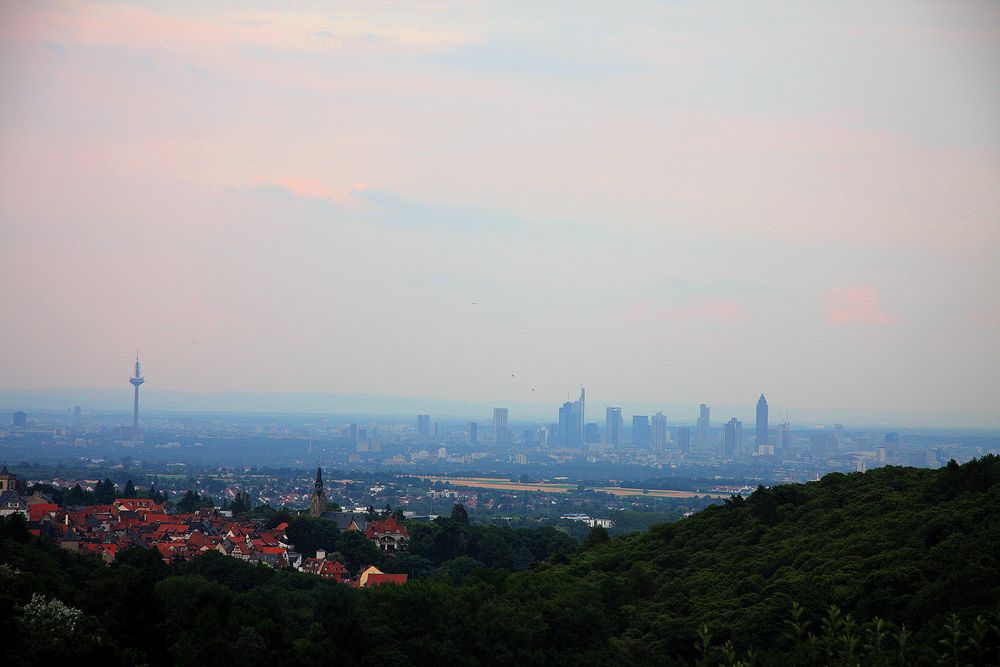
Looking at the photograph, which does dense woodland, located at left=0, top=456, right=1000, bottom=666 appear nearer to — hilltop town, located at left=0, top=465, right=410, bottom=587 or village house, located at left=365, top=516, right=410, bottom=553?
hilltop town, located at left=0, top=465, right=410, bottom=587

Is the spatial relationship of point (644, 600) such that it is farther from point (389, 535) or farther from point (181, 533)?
point (181, 533)

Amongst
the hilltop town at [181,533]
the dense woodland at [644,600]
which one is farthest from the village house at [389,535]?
the dense woodland at [644,600]

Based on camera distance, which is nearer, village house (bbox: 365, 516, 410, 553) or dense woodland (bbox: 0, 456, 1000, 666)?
dense woodland (bbox: 0, 456, 1000, 666)

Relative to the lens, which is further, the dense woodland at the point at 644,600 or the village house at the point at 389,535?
the village house at the point at 389,535

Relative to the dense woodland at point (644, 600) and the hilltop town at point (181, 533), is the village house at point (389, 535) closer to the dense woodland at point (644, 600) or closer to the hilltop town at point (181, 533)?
the hilltop town at point (181, 533)

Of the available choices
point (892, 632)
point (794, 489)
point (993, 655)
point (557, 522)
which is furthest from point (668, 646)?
point (557, 522)

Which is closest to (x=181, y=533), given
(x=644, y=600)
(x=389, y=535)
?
(x=389, y=535)

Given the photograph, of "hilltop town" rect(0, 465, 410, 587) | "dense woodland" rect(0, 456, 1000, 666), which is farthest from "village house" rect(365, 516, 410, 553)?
"dense woodland" rect(0, 456, 1000, 666)

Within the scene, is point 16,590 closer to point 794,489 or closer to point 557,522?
point 794,489
